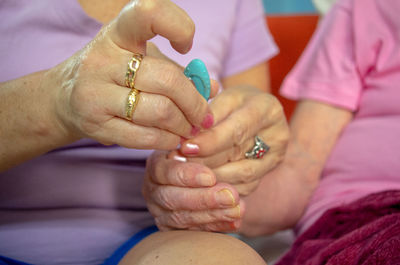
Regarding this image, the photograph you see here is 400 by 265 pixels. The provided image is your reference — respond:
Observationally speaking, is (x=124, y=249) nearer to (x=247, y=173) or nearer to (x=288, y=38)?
(x=247, y=173)

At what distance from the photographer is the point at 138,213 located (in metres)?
0.76

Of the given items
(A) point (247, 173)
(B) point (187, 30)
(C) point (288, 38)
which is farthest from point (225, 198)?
(C) point (288, 38)

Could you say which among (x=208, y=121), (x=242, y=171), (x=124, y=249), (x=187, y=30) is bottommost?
(x=124, y=249)

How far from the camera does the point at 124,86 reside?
47 centimetres

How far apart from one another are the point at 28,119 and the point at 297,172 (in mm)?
576

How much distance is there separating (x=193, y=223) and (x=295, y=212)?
0.33 m

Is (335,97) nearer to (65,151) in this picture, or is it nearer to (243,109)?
(243,109)

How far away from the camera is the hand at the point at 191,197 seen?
57 cm

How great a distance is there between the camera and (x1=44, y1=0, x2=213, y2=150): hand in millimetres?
431

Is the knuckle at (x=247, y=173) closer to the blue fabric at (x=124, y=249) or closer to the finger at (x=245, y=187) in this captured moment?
the finger at (x=245, y=187)

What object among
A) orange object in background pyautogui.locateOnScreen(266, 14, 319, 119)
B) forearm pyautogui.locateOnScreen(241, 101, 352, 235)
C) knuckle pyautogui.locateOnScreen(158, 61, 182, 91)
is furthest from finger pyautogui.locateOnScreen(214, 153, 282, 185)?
orange object in background pyautogui.locateOnScreen(266, 14, 319, 119)

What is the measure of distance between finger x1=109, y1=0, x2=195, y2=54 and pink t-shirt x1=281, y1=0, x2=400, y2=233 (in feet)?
1.65

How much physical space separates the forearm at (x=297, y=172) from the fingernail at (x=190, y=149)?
9.7 inches

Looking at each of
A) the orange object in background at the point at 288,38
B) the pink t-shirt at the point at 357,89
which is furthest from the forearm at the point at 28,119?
the orange object in background at the point at 288,38
